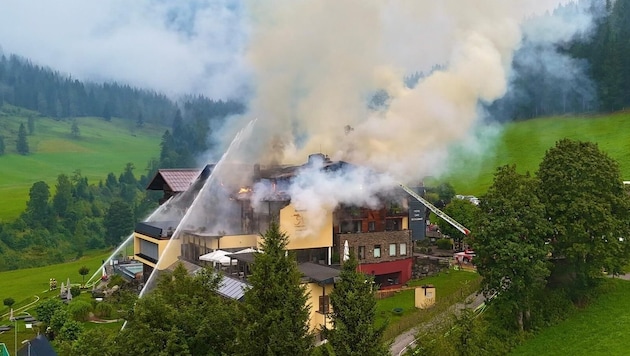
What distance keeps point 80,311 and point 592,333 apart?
41050 millimetres

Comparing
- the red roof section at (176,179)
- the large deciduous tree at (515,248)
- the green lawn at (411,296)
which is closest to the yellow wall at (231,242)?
the green lawn at (411,296)

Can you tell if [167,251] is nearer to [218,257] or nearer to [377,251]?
[218,257]

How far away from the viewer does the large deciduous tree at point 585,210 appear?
→ 41500 millimetres

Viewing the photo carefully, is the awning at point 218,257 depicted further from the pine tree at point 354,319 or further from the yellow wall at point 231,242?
the pine tree at point 354,319

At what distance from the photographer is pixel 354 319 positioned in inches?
1033

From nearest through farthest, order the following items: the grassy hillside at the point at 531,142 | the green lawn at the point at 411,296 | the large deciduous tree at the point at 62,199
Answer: the green lawn at the point at 411,296
the grassy hillside at the point at 531,142
the large deciduous tree at the point at 62,199

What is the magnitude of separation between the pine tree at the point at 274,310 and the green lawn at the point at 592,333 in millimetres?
18497

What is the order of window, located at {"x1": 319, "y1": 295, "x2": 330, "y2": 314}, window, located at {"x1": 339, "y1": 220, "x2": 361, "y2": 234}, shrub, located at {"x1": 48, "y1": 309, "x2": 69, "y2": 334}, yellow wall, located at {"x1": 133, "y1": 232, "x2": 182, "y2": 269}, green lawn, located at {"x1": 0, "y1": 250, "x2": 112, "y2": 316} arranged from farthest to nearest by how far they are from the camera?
green lawn, located at {"x1": 0, "y1": 250, "x2": 112, "y2": 316} → yellow wall, located at {"x1": 133, "y1": 232, "x2": 182, "y2": 269} → window, located at {"x1": 339, "y1": 220, "x2": 361, "y2": 234} → shrub, located at {"x1": 48, "y1": 309, "x2": 69, "y2": 334} → window, located at {"x1": 319, "y1": 295, "x2": 330, "y2": 314}

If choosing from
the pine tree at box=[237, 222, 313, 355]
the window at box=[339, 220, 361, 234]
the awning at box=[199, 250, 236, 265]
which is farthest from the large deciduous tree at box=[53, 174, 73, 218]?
the pine tree at box=[237, 222, 313, 355]

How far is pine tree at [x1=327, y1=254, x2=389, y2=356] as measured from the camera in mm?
25953

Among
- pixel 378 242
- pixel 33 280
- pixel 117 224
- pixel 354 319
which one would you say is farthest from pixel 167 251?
pixel 117 224

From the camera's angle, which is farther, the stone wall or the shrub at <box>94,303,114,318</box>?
the stone wall

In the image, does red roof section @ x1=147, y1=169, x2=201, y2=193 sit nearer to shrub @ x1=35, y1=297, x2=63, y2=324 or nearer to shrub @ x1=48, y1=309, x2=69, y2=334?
shrub @ x1=35, y1=297, x2=63, y2=324

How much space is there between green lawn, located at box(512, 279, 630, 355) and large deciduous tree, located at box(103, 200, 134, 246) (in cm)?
10173
